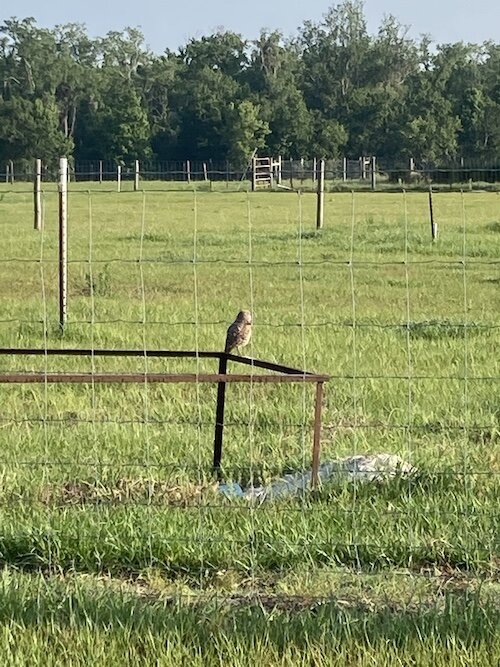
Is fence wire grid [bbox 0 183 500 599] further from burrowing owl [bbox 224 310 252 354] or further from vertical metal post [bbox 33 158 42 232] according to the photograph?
vertical metal post [bbox 33 158 42 232]

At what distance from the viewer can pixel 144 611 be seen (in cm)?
449

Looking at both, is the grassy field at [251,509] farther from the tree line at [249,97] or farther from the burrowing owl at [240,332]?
the tree line at [249,97]

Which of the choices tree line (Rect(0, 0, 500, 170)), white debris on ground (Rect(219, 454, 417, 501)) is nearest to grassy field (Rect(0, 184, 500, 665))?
white debris on ground (Rect(219, 454, 417, 501))

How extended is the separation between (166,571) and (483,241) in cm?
2009

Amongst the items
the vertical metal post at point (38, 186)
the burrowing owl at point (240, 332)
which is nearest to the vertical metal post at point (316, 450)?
the burrowing owl at point (240, 332)

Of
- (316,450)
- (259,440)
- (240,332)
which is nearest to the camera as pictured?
(316,450)

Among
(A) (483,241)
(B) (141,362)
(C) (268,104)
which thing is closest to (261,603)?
(B) (141,362)

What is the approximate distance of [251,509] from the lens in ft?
18.8

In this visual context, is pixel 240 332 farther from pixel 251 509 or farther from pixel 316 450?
pixel 251 509

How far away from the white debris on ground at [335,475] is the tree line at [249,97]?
223 ft

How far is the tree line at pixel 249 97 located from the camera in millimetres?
79438

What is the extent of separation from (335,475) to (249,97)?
289 ft

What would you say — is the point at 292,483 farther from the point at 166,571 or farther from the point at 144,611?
the point at 144,611

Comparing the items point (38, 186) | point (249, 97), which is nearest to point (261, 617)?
point (38, 186)
